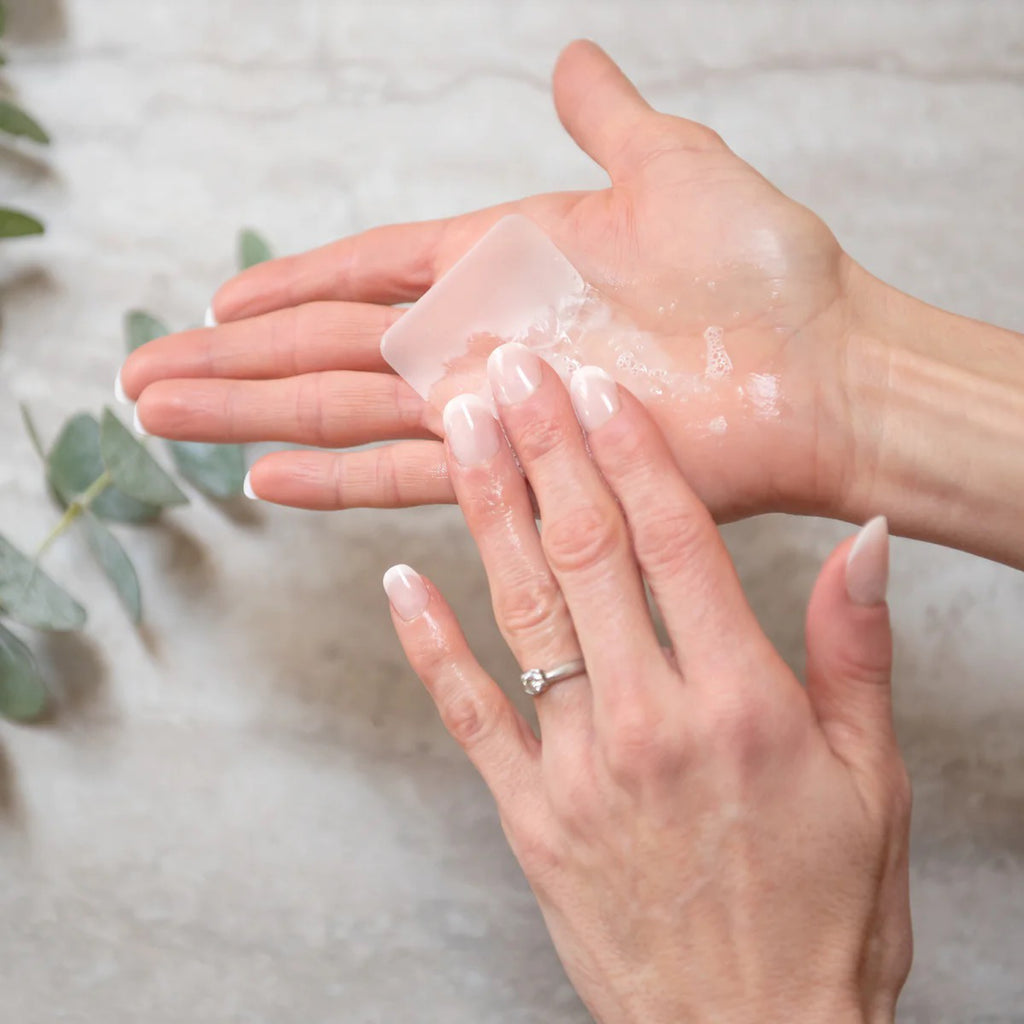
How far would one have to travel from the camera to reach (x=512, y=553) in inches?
25.8

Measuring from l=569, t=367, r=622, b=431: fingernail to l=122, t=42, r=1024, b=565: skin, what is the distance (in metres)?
0.11

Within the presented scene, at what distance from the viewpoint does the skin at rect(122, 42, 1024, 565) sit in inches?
28.4

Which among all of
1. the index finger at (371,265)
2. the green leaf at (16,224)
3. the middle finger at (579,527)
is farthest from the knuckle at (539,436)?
the green leaf at (16,224)

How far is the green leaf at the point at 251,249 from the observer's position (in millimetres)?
905

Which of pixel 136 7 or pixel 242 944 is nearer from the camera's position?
pixel 242 944

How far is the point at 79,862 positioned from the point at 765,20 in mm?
1093

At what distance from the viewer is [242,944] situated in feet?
2.90

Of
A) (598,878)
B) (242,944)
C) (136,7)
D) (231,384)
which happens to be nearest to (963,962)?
(598,878)

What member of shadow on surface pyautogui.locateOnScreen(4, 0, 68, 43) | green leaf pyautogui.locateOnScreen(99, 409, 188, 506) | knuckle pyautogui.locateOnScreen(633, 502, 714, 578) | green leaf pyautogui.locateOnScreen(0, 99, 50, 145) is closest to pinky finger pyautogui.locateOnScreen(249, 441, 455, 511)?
green leaf pyautogui.locateOnScreen(99, 409, 188, 506)

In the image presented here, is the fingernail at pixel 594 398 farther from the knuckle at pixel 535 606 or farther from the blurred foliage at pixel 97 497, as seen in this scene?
the blurred foliage at pixel 97 497

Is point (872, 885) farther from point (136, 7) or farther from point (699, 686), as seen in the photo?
point (136, 7)

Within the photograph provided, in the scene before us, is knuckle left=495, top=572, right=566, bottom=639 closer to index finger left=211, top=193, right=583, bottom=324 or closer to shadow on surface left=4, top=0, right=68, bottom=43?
index finger left=211, top=193, right=583, bottom=324

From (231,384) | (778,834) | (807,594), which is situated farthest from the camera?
(807,594)

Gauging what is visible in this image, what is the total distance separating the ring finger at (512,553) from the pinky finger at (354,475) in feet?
0.32
